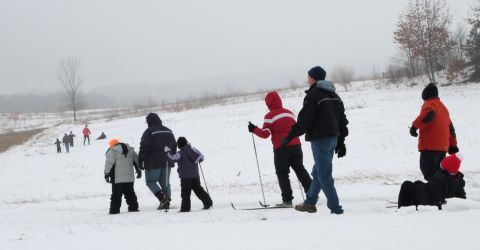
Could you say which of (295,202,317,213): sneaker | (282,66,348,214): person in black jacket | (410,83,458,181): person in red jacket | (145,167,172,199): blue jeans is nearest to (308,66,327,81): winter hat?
(282,66,348,214): person in black jacket

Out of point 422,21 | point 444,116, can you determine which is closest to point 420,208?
point 444,116

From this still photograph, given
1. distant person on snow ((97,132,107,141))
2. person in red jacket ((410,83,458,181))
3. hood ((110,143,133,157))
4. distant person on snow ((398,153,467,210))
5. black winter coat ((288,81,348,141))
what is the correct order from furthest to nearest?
distant person on snow ((97,132,107,141)), hood ((110,143,133,157)), person in red jacket ((410,83,458,181)), black winter coat ((288,81,348,141)), distant person on snow ((398,153,467,210))

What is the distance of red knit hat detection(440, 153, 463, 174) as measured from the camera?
610 cm

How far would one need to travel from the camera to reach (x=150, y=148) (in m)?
9.45

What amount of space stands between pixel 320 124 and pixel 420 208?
5.90 ft

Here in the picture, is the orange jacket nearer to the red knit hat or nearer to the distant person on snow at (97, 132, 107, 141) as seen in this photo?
the red knit hat

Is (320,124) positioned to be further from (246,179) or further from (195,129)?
(195,129)

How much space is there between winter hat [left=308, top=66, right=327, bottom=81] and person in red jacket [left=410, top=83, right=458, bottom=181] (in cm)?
181

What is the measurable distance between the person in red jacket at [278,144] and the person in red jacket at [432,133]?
2003mm

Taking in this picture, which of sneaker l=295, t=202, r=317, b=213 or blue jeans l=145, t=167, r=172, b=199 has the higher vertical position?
blue jeans l=145, t=167, r=172, b=199

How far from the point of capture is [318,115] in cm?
640

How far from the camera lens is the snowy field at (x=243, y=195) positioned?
471cm

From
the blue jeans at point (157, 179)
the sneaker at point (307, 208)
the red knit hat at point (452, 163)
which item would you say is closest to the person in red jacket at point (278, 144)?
the sneaker at point (307, 208)

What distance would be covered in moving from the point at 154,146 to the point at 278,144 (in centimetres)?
307
